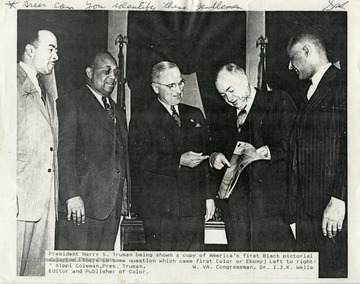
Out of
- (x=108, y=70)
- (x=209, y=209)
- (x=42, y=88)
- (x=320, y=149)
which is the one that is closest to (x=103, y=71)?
(x=108, y=70)

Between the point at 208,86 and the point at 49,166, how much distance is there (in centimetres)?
35

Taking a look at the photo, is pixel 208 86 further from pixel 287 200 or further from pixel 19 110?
pixel 19 110

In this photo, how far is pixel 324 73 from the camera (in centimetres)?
94

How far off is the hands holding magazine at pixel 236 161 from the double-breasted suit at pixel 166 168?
0.07ft

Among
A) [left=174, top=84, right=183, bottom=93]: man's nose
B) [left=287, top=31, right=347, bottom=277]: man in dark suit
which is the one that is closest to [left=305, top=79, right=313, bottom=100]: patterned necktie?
[left=287, top=31, right=347, bottom=277]: man in dark suit

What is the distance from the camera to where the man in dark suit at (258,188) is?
0.92m

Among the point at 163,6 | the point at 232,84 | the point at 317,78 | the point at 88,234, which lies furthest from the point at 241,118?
the point at 88,234

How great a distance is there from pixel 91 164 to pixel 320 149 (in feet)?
1.49

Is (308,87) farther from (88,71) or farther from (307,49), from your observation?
(88,71)

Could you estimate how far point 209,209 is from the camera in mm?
921

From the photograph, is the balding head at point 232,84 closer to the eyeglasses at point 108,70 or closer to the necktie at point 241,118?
the necktie at point 241,118

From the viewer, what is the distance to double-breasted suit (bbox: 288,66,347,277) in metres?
0.92

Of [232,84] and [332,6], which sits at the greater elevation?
[332,6]
